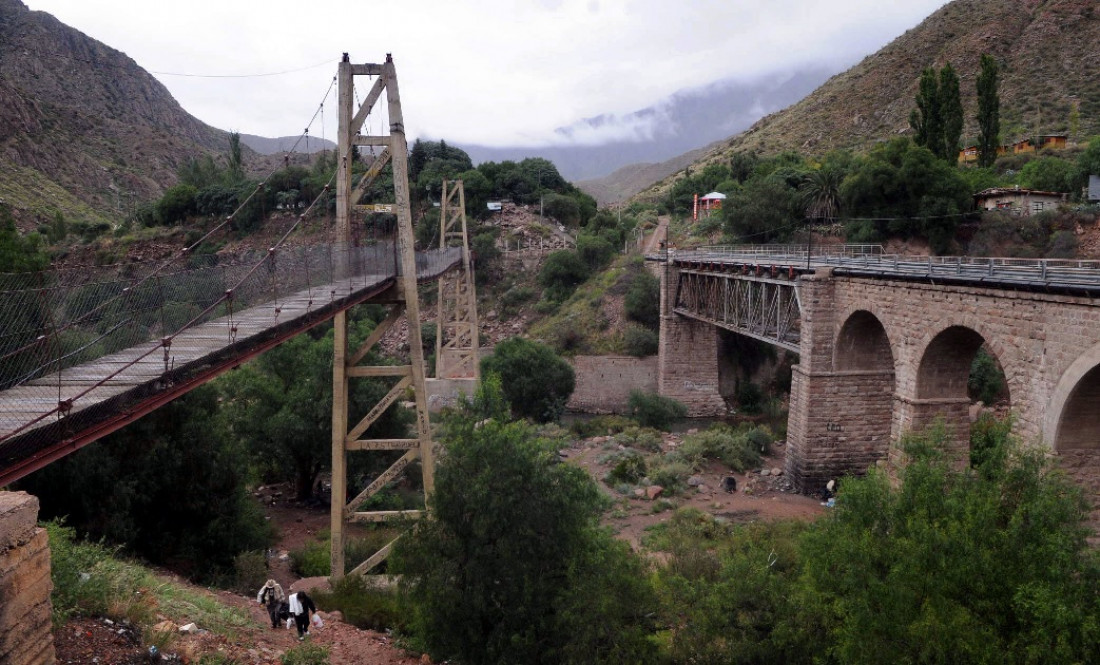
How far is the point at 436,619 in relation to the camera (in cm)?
758

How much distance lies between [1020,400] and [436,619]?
11.4 meters

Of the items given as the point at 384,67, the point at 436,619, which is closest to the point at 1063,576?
the point at 436,619

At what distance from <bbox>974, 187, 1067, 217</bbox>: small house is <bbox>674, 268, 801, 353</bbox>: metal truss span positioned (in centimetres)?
1222

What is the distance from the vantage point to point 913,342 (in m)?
16.2

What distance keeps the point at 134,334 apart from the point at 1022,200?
36.6 m

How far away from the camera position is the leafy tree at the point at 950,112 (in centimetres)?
3756

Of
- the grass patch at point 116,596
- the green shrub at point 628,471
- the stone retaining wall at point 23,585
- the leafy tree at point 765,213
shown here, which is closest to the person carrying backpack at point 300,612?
the grass patch at point 116,596

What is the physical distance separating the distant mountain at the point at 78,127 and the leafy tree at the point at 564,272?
40.0m

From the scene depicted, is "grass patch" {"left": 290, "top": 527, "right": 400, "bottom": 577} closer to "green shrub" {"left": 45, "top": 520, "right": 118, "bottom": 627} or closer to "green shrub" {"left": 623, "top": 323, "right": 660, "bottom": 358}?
"green shrub" {"left": 45, "top": 520, "right": 118, "bottom": 627}

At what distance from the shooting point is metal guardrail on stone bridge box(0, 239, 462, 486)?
5.37 meters

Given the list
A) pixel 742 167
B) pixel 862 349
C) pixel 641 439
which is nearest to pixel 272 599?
pixel 862 349

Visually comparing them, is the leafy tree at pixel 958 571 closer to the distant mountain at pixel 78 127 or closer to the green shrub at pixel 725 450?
the green shrub at pixel 725 450

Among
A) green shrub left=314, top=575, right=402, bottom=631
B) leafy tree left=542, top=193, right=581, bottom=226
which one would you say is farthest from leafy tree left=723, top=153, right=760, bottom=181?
green shrub left=314, top=575, right=402, bottom=631

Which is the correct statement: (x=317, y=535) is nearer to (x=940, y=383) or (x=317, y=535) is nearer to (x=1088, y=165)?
(x=940, y=383)
